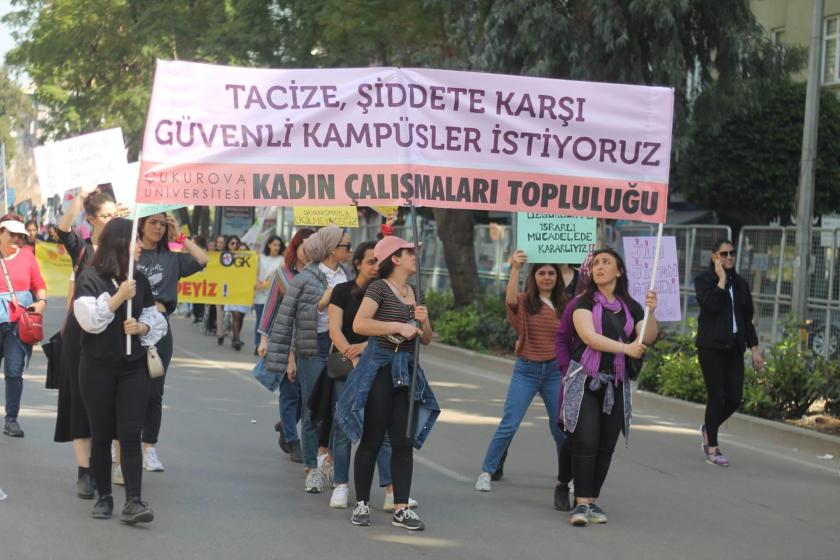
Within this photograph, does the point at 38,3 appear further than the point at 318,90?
Yes

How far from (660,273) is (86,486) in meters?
6.40

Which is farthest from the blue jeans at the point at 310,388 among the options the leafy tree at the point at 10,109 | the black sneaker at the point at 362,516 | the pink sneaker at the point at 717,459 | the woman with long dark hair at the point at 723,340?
the leafy tree at the point at 10,109

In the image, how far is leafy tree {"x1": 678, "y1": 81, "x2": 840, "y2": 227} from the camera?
31266 millimetres

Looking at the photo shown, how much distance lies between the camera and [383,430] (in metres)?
7.57

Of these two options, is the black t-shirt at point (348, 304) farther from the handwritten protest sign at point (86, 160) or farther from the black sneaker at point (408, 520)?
the handwritten protest sign at point (86, 160)

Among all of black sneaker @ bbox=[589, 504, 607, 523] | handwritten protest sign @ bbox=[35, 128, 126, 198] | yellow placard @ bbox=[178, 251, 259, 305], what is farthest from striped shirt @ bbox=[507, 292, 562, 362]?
yellow placard @ bbox=[178, 251, 259, 305]

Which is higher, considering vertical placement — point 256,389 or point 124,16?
point 124,16

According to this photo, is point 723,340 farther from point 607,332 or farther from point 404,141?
point 404,141

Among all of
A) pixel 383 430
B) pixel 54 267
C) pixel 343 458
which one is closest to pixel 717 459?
pixel 343 458

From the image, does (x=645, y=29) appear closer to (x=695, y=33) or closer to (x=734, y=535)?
(x=695, y=33)

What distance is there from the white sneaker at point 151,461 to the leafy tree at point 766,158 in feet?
78.0

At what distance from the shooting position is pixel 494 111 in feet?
26.1

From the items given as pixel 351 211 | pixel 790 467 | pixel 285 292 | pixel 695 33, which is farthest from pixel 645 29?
pixel 285 292

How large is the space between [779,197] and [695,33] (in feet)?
41.4
